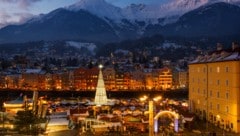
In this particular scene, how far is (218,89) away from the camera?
42.4 m

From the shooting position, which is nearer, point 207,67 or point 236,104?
point 236,104

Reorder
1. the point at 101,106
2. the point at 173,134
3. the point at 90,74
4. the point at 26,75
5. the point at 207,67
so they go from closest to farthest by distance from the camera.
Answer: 1. the point at 173,134
2. the point at 207,67
3. the point at 101,106
4. the point at 90,74
5. the point at 26,75

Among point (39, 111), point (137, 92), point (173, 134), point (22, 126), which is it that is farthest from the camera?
point (137, 92)

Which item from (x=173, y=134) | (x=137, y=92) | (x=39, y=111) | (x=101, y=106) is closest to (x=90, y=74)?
(x=137, y=92)

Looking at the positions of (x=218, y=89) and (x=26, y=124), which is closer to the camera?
(x=26, y=124)

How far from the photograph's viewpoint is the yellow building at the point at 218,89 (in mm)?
38312

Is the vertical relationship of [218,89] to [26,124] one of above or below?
above

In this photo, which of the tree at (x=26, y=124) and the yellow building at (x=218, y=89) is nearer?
the tree at (x=26, y=124)

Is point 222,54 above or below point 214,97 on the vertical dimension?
above

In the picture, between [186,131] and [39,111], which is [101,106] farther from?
[186,131]

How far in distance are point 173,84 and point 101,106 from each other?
3097 inches

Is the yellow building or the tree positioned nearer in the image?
the tree

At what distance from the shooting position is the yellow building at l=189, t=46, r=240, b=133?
38312mm

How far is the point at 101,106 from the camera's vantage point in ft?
170
